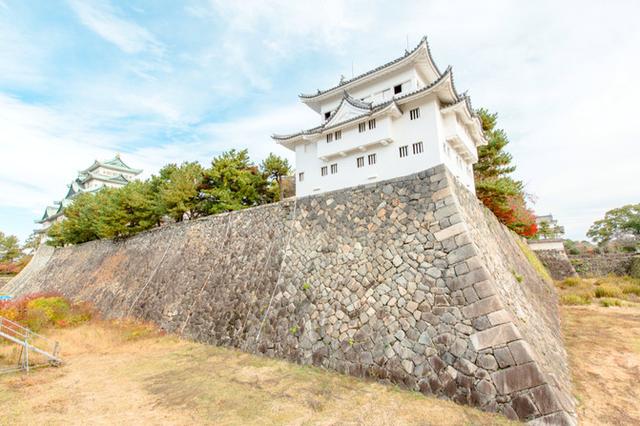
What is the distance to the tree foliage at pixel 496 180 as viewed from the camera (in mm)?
17703

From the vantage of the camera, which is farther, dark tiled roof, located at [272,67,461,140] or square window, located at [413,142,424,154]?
square window, located at [413,142,424,154]

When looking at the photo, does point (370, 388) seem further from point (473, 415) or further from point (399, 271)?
point (399, 271)

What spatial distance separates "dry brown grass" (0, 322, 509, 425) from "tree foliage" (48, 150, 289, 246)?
36.0 feet

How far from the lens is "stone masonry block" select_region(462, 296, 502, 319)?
21.2 ft

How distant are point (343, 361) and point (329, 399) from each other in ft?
4.59

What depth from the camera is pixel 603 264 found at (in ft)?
82.8

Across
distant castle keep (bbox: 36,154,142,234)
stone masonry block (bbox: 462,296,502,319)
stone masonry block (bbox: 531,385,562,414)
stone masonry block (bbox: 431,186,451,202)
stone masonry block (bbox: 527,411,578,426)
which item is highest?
distant castle keep (bbox: 36,154,142,234)

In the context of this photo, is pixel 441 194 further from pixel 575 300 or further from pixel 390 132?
pixel 575 300

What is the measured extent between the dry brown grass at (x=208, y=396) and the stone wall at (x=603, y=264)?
93.8ft

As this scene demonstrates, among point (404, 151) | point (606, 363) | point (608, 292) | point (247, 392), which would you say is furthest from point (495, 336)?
point (608, 292)

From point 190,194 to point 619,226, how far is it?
50.6 m

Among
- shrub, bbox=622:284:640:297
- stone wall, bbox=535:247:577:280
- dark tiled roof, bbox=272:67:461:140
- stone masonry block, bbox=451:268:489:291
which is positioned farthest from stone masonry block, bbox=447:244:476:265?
stone wall, bbox=535:247:577:280

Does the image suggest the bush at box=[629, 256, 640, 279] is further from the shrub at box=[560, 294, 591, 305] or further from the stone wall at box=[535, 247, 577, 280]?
the shrub at box=[560, 294, 591, 305]

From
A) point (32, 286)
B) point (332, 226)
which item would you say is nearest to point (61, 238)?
point (32, 286)
